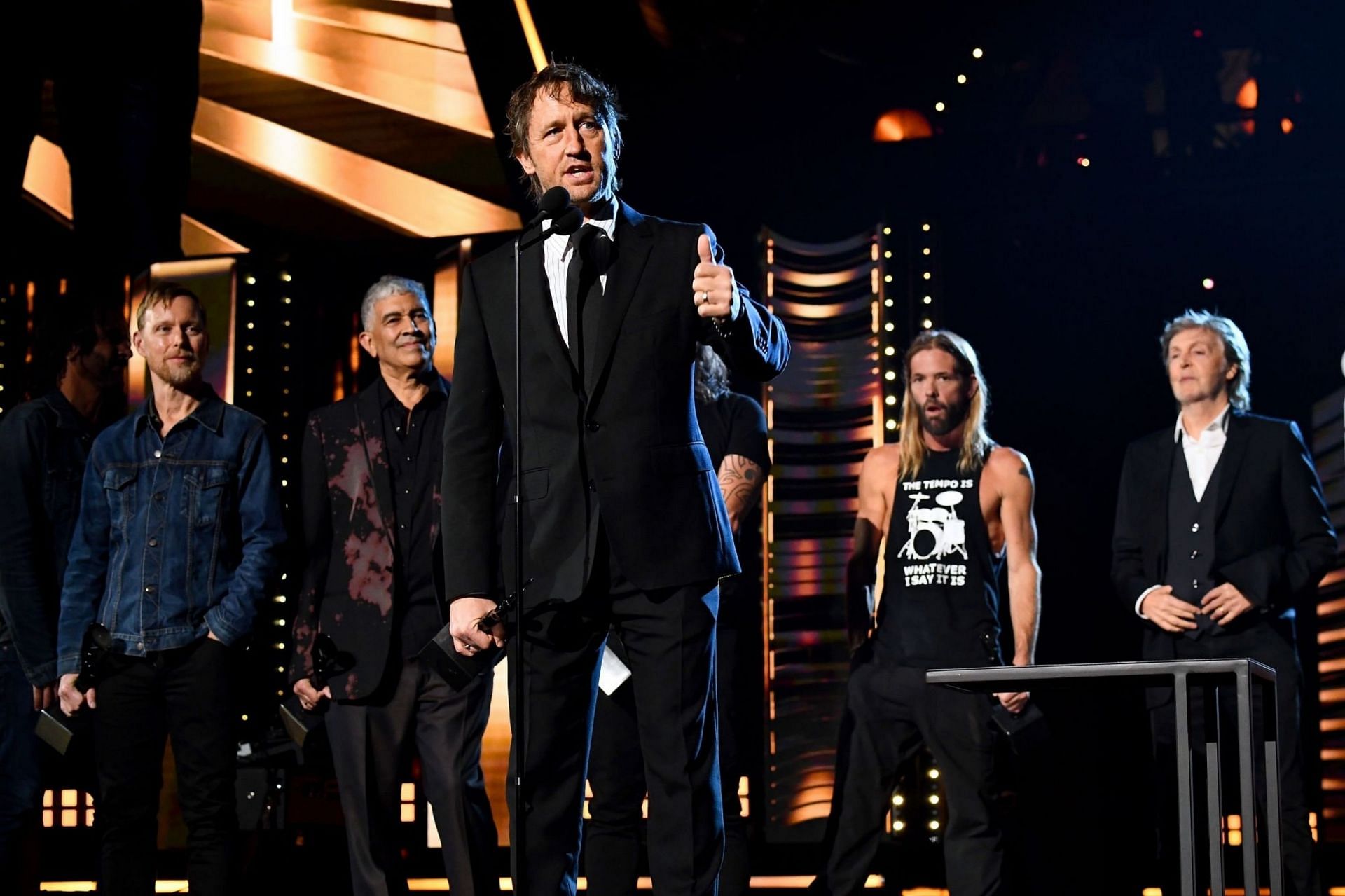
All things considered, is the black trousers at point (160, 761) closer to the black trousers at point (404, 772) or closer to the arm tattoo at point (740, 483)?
the black trousers at point (404, 772)

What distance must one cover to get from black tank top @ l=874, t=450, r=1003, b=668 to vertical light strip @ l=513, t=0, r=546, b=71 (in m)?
2.61

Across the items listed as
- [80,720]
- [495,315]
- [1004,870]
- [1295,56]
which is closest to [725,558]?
[495,315]

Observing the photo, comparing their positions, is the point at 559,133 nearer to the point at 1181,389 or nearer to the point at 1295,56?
the point at 1181,389

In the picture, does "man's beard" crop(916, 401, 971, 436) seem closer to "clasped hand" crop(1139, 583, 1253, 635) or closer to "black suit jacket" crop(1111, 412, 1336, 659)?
"black suit jacket" crop(1111, 412, 1336, 659)

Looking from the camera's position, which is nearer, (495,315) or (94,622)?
(495,315)

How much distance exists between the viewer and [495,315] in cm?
299

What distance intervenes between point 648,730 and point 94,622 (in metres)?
2.18

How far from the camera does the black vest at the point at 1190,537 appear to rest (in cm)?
473

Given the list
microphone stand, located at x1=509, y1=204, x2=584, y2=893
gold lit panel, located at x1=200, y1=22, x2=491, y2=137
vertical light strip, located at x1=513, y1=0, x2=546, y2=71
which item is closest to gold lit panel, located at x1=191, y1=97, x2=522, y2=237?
gold lit panel, located at x1=200, y1=22, x2=491, y2=137

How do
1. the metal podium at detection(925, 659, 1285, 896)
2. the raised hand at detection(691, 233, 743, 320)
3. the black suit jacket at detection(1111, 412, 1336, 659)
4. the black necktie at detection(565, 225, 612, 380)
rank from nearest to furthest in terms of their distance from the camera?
the metal podium at detection(925, 659, 1285, 896), the raised hand at detection(691, 233, 743, 320), the black necktie at detection(565, 225, 612, 380), the black suit jacket at detection(1111, 412, 1336, 659)

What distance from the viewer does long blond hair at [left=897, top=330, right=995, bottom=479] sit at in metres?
4.75

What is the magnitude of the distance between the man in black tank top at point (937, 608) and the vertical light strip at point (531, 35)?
2.31 m

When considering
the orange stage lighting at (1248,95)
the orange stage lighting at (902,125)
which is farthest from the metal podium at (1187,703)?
the orange stage lighting at (902,125)

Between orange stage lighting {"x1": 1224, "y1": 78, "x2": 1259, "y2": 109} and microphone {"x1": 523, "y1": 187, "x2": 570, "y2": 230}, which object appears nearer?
microphone {"x1": 523, "y1": 187, "x2": 570, "y2": 230}
